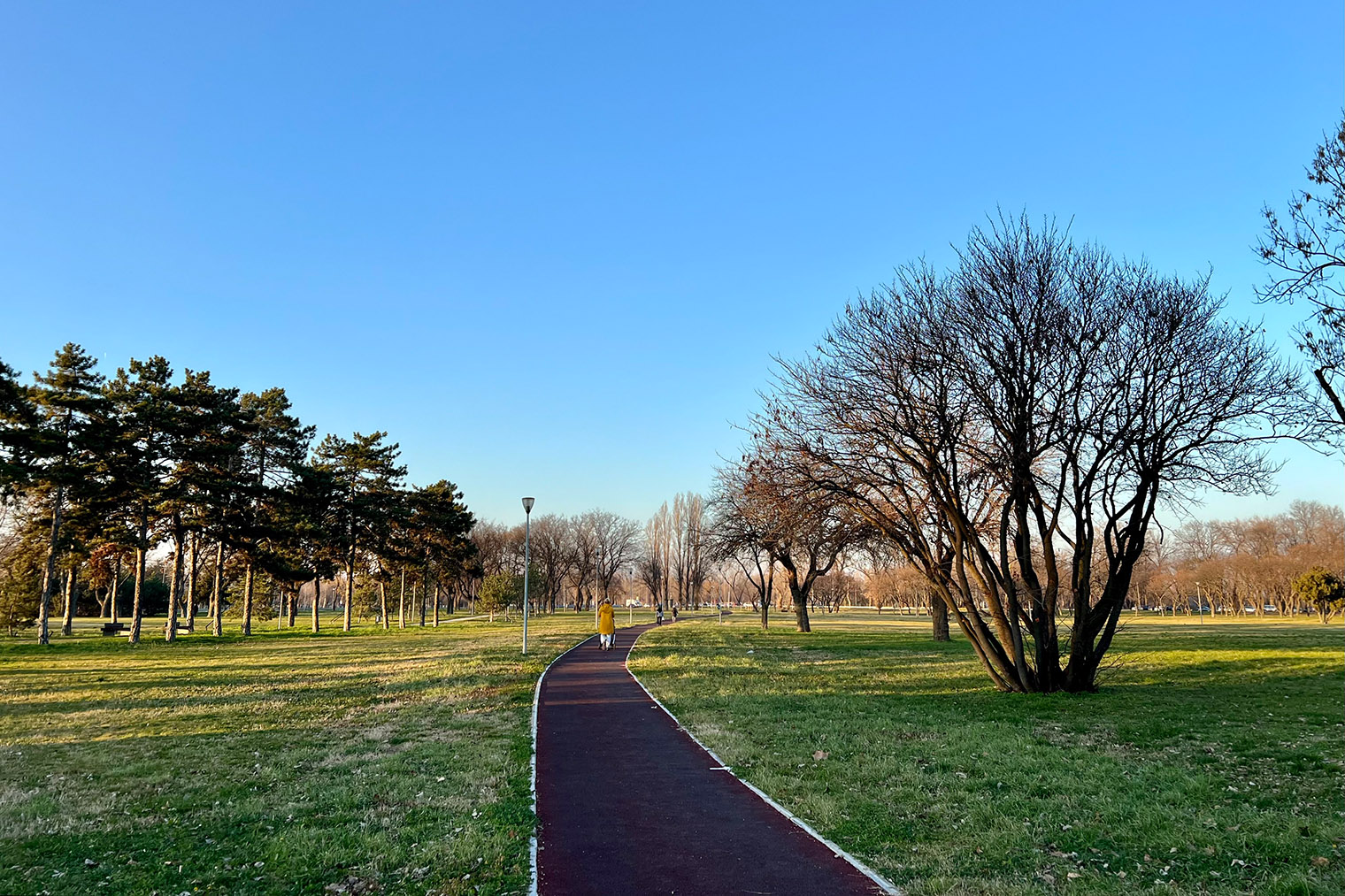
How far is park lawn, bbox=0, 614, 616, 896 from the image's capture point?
5.71 m

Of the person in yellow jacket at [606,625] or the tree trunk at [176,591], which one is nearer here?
the person in yellow jacket at [606,625]

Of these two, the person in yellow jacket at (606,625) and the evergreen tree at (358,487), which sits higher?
the evergreen tree at (358,487)

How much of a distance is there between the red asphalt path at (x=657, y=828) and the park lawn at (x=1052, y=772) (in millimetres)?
414

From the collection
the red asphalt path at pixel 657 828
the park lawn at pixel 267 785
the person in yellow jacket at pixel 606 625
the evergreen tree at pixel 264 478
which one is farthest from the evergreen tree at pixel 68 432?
the red asphalt path at pixel 657 828

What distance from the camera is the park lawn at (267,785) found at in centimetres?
571

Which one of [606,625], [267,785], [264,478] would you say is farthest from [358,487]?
[267,785]

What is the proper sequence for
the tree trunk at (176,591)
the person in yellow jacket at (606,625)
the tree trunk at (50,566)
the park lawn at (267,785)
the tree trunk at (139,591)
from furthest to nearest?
the tree trunk at (176,591), the tree trunk at (139,591), the tree trunk at (50,566), the person in yellow jacket at (606,625), the park lawn at (267,785)

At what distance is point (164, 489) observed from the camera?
32.1m

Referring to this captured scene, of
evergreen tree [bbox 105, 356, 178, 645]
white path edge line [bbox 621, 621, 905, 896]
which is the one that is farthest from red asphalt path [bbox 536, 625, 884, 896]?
evergreen tree [bbox 105, 356, 178, 645]

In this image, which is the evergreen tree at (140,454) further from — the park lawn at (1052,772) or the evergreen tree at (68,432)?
the park lawn at (1052,772)

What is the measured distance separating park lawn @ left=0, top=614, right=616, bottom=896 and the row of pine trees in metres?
14.7

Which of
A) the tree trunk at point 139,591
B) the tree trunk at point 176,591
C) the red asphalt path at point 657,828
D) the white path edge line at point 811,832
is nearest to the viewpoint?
the white path edge line at point 811,832

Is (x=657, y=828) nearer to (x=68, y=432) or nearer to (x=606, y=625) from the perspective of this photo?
(x=606, y=625)

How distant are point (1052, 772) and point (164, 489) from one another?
114 feet
